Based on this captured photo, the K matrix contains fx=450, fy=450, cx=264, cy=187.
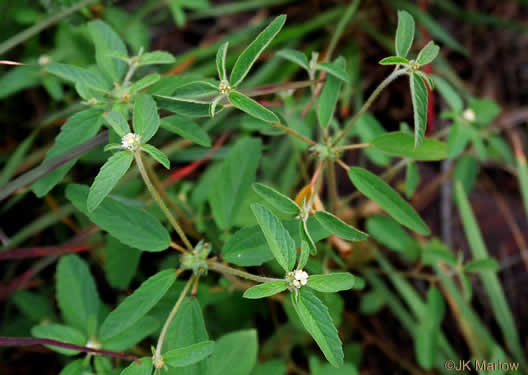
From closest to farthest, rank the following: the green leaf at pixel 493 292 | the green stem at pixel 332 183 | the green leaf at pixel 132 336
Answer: the green leaf at pixel 132 336
the green stem at pixel 332 183
the green leaf at pixel 493 292

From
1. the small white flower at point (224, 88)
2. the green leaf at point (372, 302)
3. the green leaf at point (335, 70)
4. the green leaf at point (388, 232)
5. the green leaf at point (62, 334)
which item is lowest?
the green leaf at point (62, 334)

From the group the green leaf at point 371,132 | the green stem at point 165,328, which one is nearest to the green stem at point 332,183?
the green leaf at point 371,132

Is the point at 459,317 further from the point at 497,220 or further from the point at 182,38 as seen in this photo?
the point at 182,38

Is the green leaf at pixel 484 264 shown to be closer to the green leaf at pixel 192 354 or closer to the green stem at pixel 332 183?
the green stem at pixel 332 183

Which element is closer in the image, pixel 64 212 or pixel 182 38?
pixel 64 212

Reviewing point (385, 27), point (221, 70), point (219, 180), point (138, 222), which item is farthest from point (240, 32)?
point (138, 222)

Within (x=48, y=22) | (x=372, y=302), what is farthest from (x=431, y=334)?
(x=48, y=22)

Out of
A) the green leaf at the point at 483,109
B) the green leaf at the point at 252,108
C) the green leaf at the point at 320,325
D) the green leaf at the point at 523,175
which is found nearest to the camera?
the green leaf at the point at 320,325

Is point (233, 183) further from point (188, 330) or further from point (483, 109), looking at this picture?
point (483, 109)
